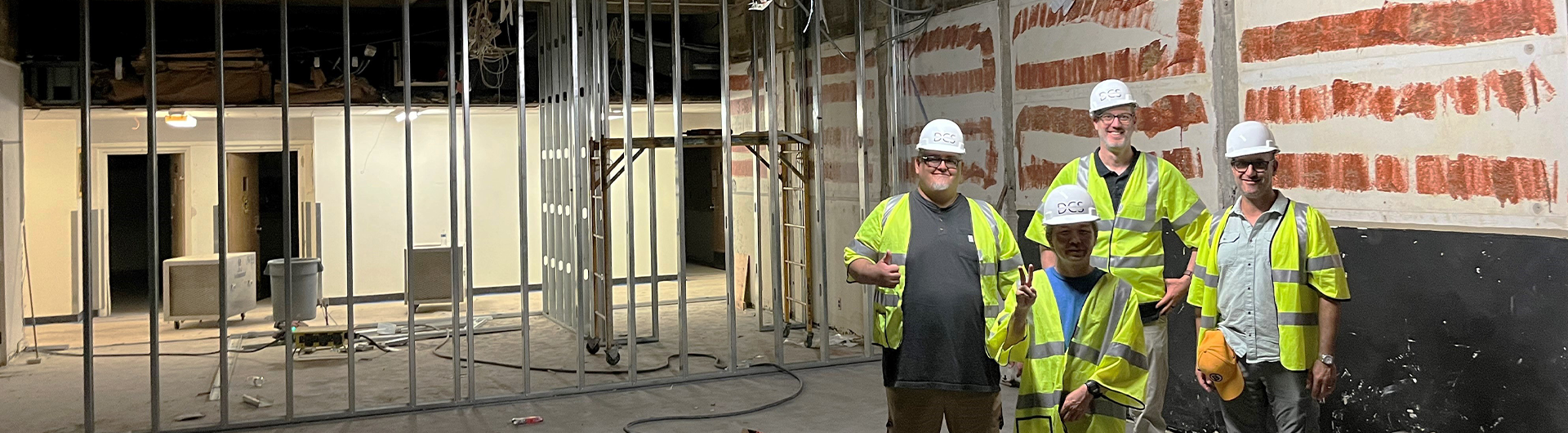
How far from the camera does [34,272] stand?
33.0 ft

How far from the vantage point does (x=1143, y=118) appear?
17.4 feet

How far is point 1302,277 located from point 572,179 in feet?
20.5

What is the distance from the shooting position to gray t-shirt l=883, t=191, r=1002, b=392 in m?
3.38

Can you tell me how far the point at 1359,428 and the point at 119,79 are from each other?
939 cm

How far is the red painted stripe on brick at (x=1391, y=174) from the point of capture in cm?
410

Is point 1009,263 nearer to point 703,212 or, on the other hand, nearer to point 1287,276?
point 1287,276

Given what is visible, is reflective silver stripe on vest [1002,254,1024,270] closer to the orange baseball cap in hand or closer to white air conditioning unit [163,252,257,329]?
the orange baseball cap in hand

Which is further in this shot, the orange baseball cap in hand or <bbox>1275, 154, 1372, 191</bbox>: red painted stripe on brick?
<bbox>1275, 154, 1372, 191</bbox>: red painted stripe on brick

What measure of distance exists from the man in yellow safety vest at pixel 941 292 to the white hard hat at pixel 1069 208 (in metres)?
0.40

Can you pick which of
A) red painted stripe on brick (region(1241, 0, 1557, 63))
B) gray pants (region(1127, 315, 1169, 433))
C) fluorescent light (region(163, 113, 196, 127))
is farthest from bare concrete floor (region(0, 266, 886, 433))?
red painted stripe on brick (region(1241, 0, 1557, 63))

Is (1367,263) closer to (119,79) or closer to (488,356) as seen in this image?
(488,356)

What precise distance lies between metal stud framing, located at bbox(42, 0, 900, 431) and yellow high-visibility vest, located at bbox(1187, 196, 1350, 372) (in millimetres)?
3818

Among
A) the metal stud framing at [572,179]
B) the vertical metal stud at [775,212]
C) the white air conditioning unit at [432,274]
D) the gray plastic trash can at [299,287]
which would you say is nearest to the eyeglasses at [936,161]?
→ the metal stud framing at [572,179]

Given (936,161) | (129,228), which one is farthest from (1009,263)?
(129,228)
